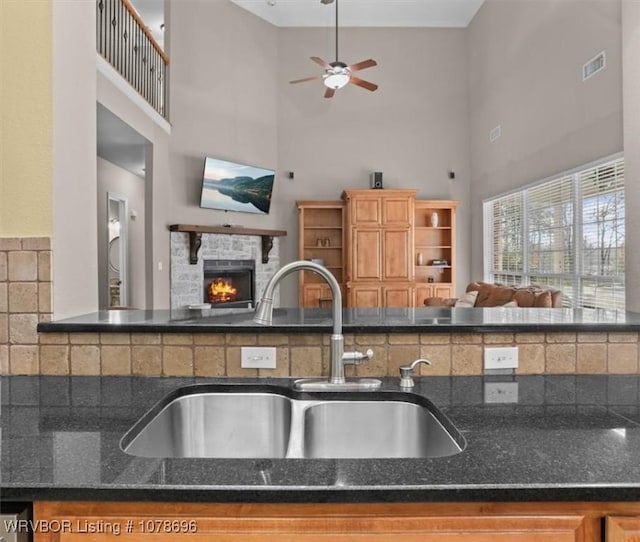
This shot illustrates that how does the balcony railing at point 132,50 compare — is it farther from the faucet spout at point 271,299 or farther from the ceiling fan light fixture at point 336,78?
the faucet spout at point 271,299

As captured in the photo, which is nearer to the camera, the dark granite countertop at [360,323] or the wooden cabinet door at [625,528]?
the wooden cabinet door at [625,528]

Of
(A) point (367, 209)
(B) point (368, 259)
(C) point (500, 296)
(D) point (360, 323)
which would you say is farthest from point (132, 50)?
(D) point (360, 323)

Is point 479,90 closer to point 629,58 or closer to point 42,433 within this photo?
point 629,58

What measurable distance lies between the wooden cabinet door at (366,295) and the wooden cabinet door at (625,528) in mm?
6316

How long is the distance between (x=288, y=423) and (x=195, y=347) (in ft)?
1.23

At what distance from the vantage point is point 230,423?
1.28 metres

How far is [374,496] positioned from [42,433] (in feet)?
2.41

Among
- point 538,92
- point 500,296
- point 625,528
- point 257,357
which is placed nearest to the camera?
point 625,528

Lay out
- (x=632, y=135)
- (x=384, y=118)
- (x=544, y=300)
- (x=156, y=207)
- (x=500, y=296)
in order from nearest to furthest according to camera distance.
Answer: (x=632, y=135) → (x=544, y=300) → (x=500, y=296) → (x=156, y=207) → (x=384, y=118)

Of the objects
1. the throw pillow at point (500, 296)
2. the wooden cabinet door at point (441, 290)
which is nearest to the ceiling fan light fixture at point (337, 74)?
the throw pillow at point (500, 296)

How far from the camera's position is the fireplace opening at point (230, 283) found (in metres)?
6.60

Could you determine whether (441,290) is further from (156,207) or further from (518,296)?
(156,207)

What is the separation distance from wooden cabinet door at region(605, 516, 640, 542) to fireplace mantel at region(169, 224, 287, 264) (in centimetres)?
581

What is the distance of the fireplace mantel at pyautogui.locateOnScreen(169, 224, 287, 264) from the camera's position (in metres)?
6.07
